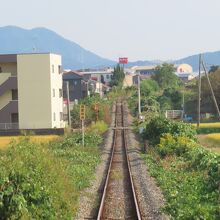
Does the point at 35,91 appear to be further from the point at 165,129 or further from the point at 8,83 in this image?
the point at 165,129

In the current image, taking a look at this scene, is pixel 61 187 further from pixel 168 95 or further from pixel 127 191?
pixel 168 95

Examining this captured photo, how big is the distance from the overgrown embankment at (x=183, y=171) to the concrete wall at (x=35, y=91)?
1913 cm

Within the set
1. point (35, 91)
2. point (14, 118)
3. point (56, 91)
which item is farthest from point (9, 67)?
point (56, 91)

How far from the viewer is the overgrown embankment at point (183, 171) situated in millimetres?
12406

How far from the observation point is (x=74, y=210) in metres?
13.6

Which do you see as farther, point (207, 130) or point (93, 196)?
point (207, 130)

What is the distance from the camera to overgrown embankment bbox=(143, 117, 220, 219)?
12406mm

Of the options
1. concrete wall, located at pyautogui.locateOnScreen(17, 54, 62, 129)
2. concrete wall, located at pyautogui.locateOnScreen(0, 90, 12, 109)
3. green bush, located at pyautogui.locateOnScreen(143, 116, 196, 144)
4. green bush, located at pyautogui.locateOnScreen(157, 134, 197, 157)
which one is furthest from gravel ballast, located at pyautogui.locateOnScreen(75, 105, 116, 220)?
concrete wall, located at pyautogui.locateOnScreen(0, 90, 12, 109)

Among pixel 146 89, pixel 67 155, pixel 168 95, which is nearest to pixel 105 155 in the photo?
pixel 67 155

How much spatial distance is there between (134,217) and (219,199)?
1969 millimetres

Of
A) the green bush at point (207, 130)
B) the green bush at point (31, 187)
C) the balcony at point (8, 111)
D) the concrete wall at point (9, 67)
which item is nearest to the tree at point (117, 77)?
the concrete wall at point (9, 67)

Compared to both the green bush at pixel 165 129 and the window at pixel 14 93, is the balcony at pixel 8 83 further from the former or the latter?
the green bush at pixel 165 129

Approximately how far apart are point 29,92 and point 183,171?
36422 mm

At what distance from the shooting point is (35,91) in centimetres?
5622
